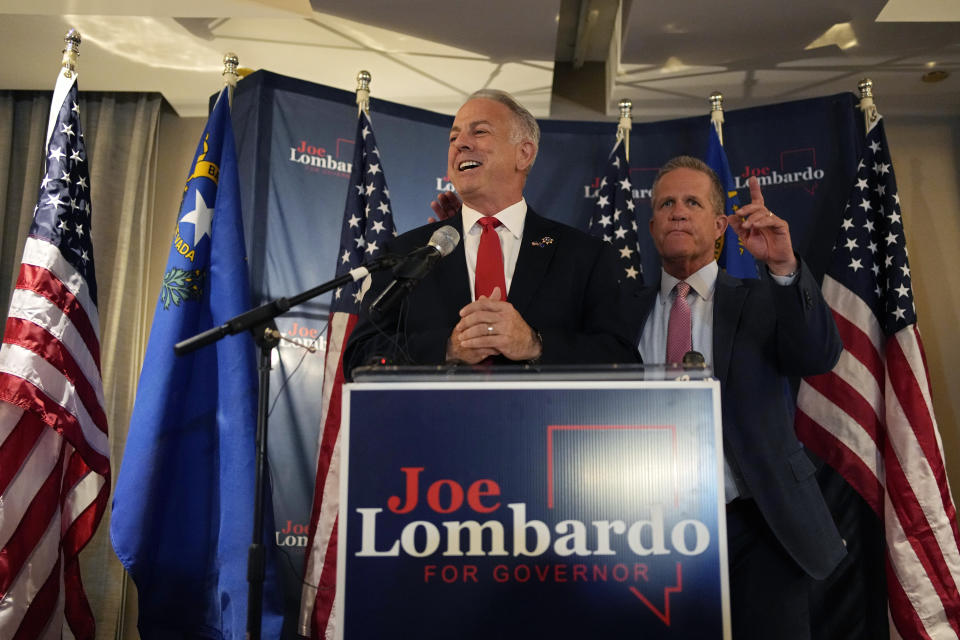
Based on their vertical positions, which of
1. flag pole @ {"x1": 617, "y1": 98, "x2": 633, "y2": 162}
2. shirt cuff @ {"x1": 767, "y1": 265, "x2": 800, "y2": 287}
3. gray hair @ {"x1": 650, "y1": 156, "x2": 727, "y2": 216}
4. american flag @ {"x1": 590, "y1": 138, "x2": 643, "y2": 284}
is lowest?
shirt cuff @ {"x1": 767, "y1": 265, "x2": 800, "y2": 287}

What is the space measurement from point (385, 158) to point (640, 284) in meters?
1.37

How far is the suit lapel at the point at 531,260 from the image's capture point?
2.00m

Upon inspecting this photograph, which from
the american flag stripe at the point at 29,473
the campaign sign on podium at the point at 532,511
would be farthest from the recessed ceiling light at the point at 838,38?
the american flag stripe at the point at 29,473

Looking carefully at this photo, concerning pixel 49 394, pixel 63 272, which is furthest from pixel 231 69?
pixel 49 394

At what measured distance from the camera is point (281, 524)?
3.49 metres

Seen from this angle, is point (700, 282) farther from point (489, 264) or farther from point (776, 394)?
point (489, 264)

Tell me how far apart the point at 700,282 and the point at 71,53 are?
266 cm

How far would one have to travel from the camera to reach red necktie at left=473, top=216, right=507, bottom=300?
6.65 ft

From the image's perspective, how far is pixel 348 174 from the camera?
3.85 metres

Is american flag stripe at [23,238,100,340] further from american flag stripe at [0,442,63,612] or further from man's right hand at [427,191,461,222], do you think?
man's right hand at [427,191,461,222]

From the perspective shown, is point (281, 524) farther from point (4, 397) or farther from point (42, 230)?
point (42, 230)

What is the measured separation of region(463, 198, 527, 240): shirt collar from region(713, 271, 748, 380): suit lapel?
629 millimetres

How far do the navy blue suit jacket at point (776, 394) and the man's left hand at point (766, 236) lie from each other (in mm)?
59

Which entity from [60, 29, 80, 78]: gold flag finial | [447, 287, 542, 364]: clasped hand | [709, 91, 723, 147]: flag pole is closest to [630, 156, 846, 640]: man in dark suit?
[447, 287, 542, 364]: clasped hand
